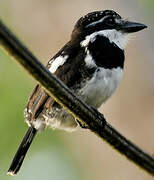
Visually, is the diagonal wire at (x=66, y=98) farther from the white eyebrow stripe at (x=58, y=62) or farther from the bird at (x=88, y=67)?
the white eyebrow stripe at (x=58, y=62)

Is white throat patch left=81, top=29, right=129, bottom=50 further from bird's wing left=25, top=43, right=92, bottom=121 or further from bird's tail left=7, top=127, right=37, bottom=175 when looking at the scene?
bird's tail left=7, top=127, right=37, bottom=175

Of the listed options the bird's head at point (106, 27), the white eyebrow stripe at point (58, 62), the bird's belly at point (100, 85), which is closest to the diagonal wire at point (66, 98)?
the bird's belly at point (100, 85)

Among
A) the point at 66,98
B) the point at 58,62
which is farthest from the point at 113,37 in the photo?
the point at 66,98

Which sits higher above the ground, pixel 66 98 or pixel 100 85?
pixel 100 85

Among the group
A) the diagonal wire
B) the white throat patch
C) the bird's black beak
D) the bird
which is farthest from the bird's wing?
the diagonal wire

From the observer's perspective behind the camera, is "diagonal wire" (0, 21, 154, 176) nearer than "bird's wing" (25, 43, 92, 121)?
Yes

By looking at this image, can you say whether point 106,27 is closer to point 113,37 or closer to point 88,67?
point 113,37
